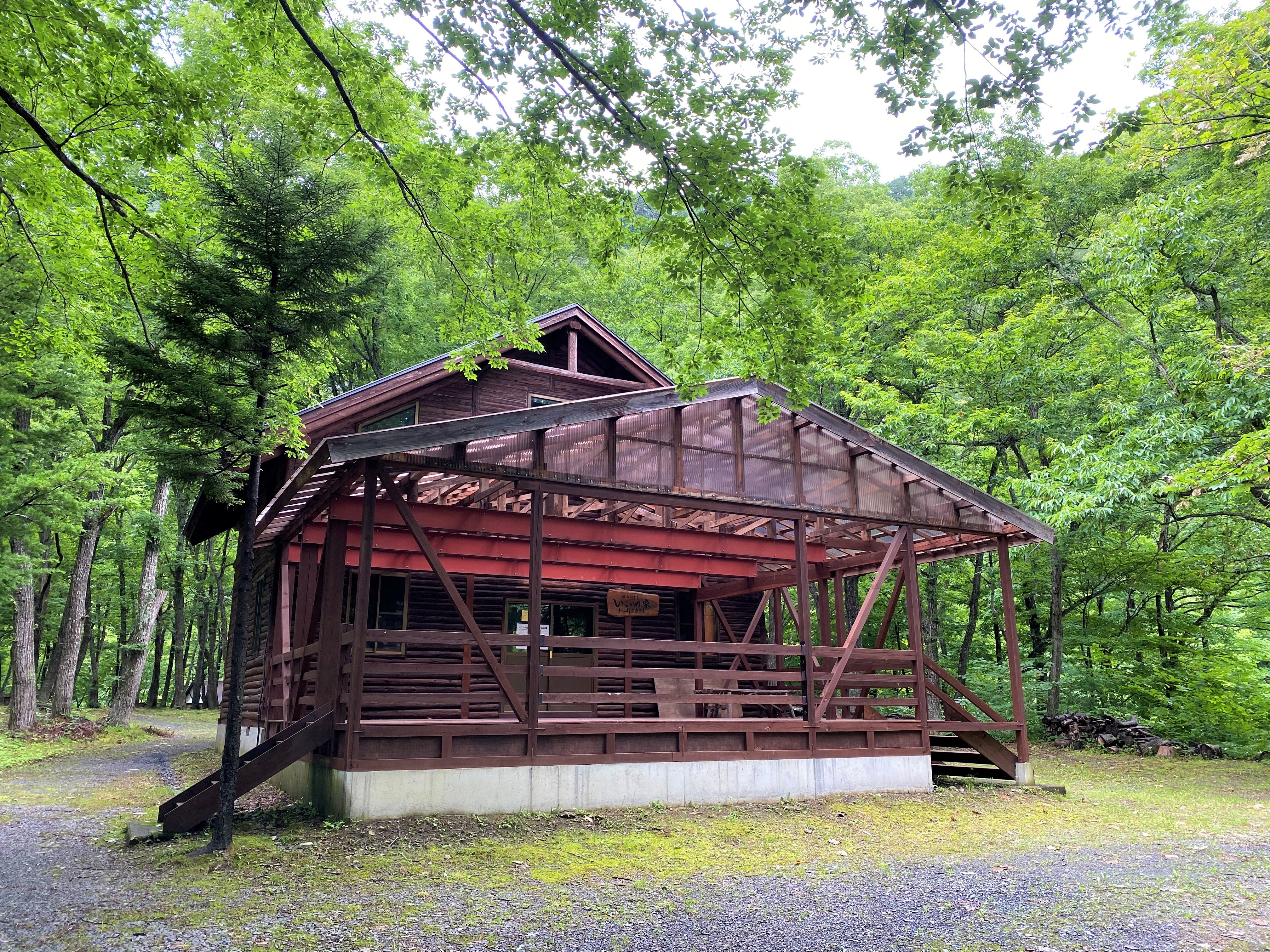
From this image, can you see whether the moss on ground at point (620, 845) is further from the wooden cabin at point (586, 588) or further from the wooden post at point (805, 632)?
the wooden post at point (805, 632)

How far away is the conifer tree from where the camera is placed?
6.82m

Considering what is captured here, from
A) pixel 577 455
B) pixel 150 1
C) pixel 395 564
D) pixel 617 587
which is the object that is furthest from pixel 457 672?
pixel 617 587

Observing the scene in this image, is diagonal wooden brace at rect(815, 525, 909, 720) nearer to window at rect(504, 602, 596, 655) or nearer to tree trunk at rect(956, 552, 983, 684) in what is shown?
window at rect(504, 602, 596, 655)

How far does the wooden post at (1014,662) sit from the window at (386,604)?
31.9ft

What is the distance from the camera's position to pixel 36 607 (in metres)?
30.3

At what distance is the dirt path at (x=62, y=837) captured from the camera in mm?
5082

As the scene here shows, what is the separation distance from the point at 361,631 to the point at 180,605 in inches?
1309

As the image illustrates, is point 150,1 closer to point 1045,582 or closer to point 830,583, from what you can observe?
point 1045,582

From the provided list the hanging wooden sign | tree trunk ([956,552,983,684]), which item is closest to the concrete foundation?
the hanging wooden sign

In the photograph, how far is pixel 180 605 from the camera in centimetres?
3612

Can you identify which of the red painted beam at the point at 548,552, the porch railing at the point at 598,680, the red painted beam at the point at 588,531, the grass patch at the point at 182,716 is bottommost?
the grass patch at the point at 182,716

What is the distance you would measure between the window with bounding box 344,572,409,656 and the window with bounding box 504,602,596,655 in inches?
83.7

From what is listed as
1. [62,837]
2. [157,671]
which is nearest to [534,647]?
[62,837]

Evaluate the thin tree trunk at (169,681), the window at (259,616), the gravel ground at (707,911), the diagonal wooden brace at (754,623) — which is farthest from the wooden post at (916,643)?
the thin tree trunk at (169,681)
